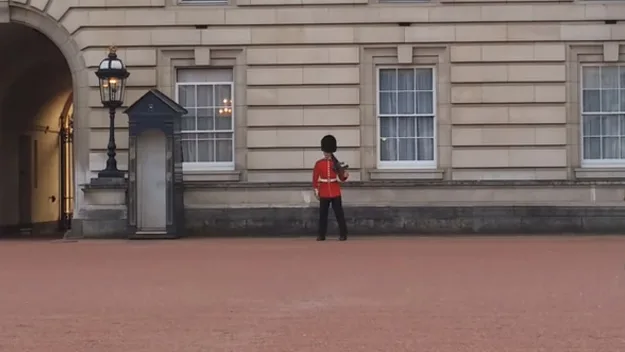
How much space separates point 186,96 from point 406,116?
4262mm

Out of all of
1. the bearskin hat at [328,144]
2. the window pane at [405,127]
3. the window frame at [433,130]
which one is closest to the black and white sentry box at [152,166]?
the bearskin hat at [328,144]

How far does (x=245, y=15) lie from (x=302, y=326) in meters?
11.1

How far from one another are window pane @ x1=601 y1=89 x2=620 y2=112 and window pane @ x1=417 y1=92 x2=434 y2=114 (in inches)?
130

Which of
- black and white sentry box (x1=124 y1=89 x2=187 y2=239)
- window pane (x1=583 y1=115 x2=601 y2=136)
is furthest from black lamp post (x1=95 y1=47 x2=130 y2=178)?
window pane (x1=583 y1=115 x2=601 y2=136)

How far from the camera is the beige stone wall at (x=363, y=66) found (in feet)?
58.6

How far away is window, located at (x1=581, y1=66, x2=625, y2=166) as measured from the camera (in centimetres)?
1817

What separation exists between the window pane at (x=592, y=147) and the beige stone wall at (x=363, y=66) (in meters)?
0.43

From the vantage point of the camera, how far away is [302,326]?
25.5 ft

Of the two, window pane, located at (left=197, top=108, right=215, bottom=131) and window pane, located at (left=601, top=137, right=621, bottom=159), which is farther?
window pane, located at (left=197, top=108, right=215, bottom=131)

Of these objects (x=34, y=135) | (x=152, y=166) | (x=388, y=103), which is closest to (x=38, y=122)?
(x=34, y=135)

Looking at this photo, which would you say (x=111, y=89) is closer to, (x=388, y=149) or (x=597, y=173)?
(x=388, y=149)

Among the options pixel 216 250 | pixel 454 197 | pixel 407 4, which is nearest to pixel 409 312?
pixel 216 250

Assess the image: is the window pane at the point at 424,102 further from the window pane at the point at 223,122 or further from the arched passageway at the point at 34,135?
the arched passageway at the point at 34,135

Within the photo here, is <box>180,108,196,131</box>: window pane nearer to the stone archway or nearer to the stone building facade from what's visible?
the stone building facade
